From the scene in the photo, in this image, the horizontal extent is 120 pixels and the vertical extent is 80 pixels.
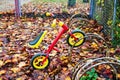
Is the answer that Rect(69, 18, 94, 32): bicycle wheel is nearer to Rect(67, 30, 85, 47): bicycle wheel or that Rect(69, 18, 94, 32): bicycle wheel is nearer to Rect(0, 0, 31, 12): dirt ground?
Rect(67, 30, 85, 47): bicycle wheel

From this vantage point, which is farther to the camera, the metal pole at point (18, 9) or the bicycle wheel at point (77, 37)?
the metal pole at point (18, 9)

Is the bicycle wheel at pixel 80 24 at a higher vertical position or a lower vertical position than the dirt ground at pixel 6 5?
lower

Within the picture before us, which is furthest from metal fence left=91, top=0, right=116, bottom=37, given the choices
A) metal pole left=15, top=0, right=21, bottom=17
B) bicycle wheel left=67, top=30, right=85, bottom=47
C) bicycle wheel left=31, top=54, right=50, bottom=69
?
metal pole left=15, top=0, right=21, bottom=17

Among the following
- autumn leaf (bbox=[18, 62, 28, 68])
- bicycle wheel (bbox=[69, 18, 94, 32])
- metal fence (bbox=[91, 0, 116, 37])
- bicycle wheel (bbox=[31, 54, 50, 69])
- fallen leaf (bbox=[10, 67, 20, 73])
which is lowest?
fallen leaf (bbox=[10, 67, 20, 73])

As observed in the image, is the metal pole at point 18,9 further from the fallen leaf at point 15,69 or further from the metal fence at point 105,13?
the fallen leaf at point 15,69

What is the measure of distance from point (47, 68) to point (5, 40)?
2200 mm

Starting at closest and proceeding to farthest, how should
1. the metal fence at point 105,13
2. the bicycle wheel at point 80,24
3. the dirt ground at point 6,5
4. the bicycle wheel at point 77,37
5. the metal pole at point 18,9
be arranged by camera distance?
the bicycle wheel at point 77,37 → the metal fence at point 105,13 → the bicycle wheel at point 80,24 → the metal pole at point 18,9 → the dirt ground at point 6,5

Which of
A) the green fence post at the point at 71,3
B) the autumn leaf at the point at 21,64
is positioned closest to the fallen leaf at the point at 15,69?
the autumn leaf at the point at 21,64

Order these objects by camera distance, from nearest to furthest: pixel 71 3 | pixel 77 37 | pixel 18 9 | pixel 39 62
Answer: pixel 39 62
pixel 77 37
pixel 18 9
pixel 71 3

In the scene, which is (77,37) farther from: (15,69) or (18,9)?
(18,9)

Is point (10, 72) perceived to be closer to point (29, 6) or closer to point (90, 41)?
point (90, 41)

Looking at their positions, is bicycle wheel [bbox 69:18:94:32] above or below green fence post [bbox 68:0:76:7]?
below

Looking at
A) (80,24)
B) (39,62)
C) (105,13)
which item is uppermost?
(105,13)

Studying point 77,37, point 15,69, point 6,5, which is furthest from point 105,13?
point 6,5
